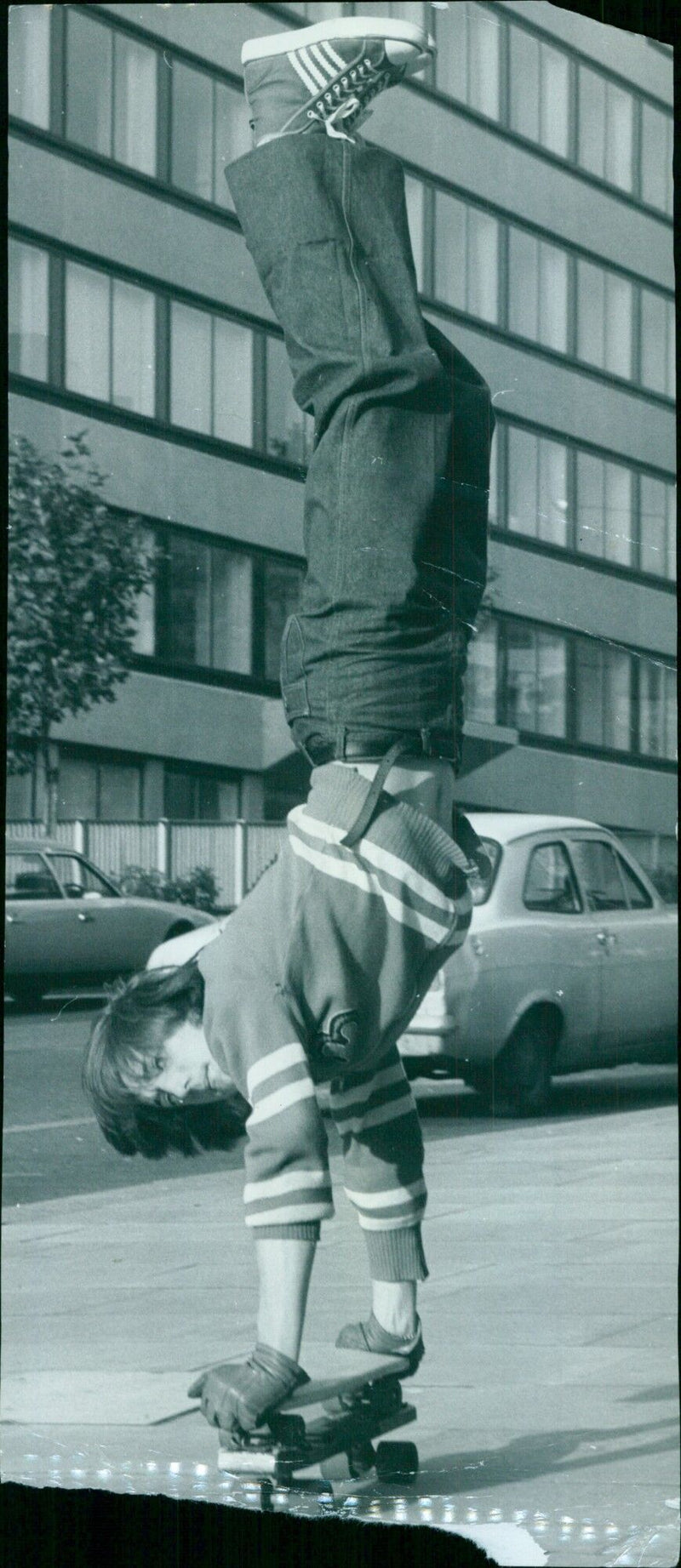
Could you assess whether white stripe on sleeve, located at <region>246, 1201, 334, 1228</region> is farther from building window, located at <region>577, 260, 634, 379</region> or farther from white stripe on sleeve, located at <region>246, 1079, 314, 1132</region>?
building window, located at <region>577, 260, 634, 379</region>

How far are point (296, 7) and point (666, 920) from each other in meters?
1.45

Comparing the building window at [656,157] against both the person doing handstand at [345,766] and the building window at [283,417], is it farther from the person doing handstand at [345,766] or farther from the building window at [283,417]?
the building window at [283,417]

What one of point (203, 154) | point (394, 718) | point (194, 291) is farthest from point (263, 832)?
point (203, 154)

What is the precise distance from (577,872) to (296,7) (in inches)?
52.9

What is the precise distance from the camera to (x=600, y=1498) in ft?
7.32

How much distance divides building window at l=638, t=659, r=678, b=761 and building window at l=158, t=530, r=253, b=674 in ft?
1.92

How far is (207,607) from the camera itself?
7.62 ft

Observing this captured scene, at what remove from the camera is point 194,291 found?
7.65 ft

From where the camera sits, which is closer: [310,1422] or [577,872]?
[310,1422]

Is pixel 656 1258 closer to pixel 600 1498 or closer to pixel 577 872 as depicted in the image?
pixel 600 1498

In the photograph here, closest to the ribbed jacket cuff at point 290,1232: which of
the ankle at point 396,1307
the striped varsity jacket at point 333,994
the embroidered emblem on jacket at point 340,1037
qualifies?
the striped varsity jacket at point 333,994

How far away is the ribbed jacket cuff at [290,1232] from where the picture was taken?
2.25 meters

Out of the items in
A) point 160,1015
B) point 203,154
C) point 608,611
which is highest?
point 203,154

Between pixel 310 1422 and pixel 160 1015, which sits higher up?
pixel 160 1015
